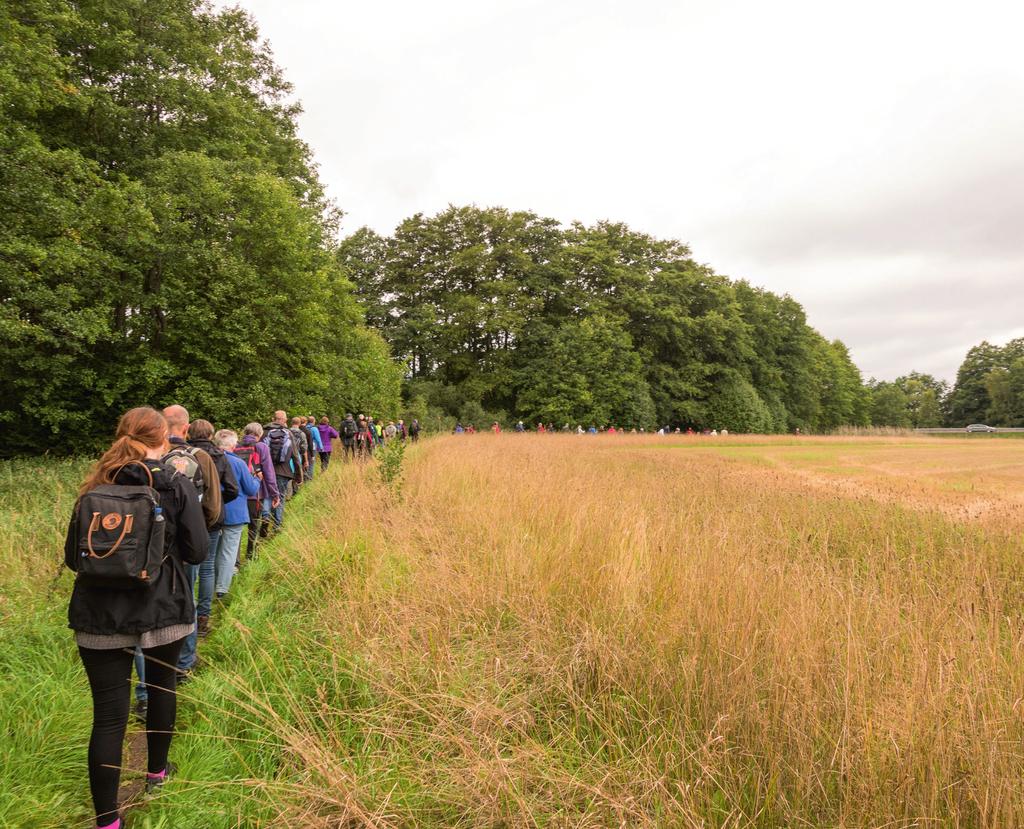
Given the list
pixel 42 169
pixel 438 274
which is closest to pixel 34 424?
pixel 42 169

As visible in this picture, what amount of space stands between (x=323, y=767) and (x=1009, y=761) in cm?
281

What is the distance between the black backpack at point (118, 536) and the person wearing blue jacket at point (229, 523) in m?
2.57

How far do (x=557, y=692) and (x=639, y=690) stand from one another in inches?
17.2

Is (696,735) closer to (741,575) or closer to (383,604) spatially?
(741,575)

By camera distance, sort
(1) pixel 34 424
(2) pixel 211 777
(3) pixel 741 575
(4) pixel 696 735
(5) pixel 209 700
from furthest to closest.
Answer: (1) pixel 34 424 → (3) pixel 741 575 → (5) pixel 209 700 → (2) pixel 211 777 → (4) pixel 696 735

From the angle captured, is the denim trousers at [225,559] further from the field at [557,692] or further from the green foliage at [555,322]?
the green foliage at [555,322]

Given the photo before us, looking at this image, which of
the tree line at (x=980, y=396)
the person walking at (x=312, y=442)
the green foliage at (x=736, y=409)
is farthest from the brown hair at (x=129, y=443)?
the tree line at (x=980, y=396)

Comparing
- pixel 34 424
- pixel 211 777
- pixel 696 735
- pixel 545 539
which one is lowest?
pixel 211 777

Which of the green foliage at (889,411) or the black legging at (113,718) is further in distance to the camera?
the green foliage at (889,411)

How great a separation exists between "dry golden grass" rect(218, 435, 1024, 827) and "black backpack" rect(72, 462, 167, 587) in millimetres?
1045

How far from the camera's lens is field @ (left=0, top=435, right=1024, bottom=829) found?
212 centimetres

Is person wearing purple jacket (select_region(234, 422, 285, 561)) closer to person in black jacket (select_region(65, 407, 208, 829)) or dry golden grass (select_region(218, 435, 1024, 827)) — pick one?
dry golden grass (select_region(218, 435, 1024, 827))

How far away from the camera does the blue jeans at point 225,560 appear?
5.02m

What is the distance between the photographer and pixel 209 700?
11.0ft
